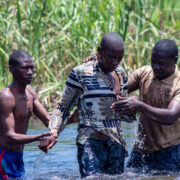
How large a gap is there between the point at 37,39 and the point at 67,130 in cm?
149

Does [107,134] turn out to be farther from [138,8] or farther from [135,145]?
[138,8]

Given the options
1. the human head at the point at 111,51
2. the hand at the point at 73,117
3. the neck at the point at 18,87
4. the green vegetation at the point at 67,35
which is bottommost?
the green vegetation at the point at 67,35

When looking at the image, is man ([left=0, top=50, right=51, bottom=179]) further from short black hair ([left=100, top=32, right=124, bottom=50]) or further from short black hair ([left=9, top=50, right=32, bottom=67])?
short black hair ([left=100, top=32, right=124, bottom=50])

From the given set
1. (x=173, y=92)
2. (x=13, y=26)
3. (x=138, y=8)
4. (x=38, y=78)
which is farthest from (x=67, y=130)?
(x=173, y=92)

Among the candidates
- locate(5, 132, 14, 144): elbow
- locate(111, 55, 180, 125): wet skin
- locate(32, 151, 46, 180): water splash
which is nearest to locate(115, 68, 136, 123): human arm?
locate(111, 55, 180, 125): wet skin

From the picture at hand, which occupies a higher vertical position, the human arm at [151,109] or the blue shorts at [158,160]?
the human arm at [151,109]

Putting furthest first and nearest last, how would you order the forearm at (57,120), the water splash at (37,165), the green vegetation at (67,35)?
the green vegetation at (67,35) → the water splash at (37,165) → the forearm at (57,120)

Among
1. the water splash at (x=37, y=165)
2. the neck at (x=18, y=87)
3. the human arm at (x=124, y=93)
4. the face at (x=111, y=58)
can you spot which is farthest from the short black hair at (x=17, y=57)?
the water splash at (x=37, y=165)

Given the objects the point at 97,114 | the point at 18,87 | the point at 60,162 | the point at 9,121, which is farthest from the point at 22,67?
the point at 60,162

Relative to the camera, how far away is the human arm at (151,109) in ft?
11.7

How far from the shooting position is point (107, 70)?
3.76 metres

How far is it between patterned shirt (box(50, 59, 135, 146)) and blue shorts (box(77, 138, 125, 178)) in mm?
60

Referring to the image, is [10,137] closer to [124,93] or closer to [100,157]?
[100,157]

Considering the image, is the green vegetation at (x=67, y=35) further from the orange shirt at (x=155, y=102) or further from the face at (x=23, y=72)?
the face at (x=23, y=72)
